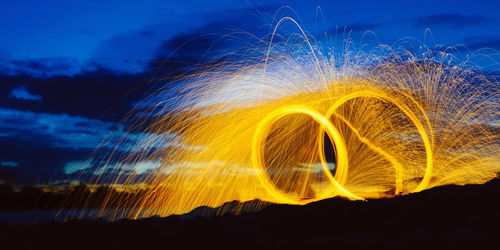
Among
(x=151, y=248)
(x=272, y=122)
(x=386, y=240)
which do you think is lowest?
(x=151, y=248)

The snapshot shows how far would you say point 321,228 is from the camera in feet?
45.4

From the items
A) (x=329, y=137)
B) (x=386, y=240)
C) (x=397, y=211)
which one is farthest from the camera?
(x=329, y=137)

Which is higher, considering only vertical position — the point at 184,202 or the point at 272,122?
the point at 272,122

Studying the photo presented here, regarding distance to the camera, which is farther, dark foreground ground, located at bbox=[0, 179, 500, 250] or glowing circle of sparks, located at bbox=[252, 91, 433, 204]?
glowing circle of sparks, located at bbox=[252, 91, 433, 204]

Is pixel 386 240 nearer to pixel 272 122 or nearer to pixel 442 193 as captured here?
pixel 442 193

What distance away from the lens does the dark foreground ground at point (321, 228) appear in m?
11.8

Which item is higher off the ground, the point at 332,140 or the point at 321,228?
the point at 332,140

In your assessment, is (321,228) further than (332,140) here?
No

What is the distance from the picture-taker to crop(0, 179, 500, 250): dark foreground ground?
11.8m

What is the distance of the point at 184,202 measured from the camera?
16.9m

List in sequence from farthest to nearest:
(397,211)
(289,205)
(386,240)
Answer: (289,205), (397,211), (386,240)

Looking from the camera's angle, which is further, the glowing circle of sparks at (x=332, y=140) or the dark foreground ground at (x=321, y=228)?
the glowing circle of sparks at (x=332, y=140)

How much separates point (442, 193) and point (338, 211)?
Result: 3.47m

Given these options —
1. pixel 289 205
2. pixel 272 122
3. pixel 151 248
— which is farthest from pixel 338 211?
pixel 151 248
